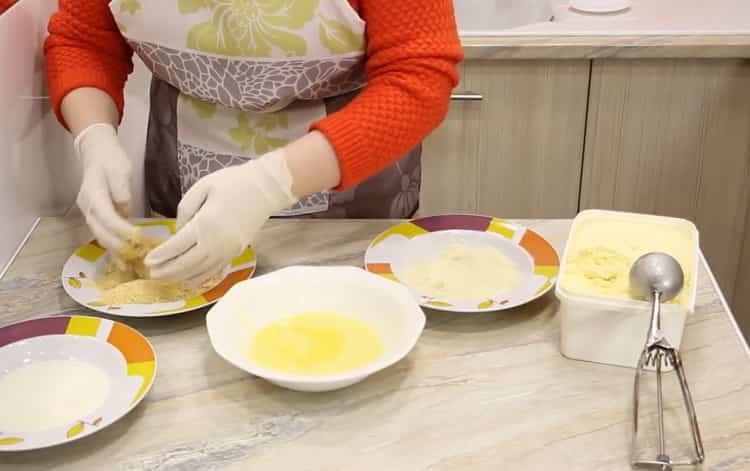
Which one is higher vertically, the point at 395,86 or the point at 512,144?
the point at 395,86

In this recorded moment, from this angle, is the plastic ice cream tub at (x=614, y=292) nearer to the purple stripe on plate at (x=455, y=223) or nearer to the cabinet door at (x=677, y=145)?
the purple stripe on plate at (x=455, y=223)

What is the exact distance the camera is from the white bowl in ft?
2.79

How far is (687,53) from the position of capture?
1997 millimetres

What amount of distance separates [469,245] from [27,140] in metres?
0.68

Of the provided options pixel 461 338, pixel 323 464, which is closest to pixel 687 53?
pixel 461 338

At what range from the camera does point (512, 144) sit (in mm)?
2164

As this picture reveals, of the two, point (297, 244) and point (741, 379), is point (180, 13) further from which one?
point (741, 379)

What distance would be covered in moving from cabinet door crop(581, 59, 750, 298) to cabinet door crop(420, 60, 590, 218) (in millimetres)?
46

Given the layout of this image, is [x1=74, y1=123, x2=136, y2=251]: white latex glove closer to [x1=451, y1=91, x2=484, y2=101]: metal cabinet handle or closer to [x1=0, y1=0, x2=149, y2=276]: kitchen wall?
Answer: [x1=0, y1=0, x2=149, y2=276]: kitchen wall

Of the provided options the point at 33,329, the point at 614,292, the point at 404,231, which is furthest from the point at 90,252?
the point at 614,292

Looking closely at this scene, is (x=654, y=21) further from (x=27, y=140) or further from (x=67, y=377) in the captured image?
(x=67, y=377)

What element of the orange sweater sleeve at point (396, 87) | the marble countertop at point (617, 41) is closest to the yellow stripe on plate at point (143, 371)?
the orange sweater sleeve at point (396, 87)

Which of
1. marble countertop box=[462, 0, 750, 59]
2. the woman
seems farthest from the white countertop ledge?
the woman

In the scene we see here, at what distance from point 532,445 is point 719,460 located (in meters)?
0.17
